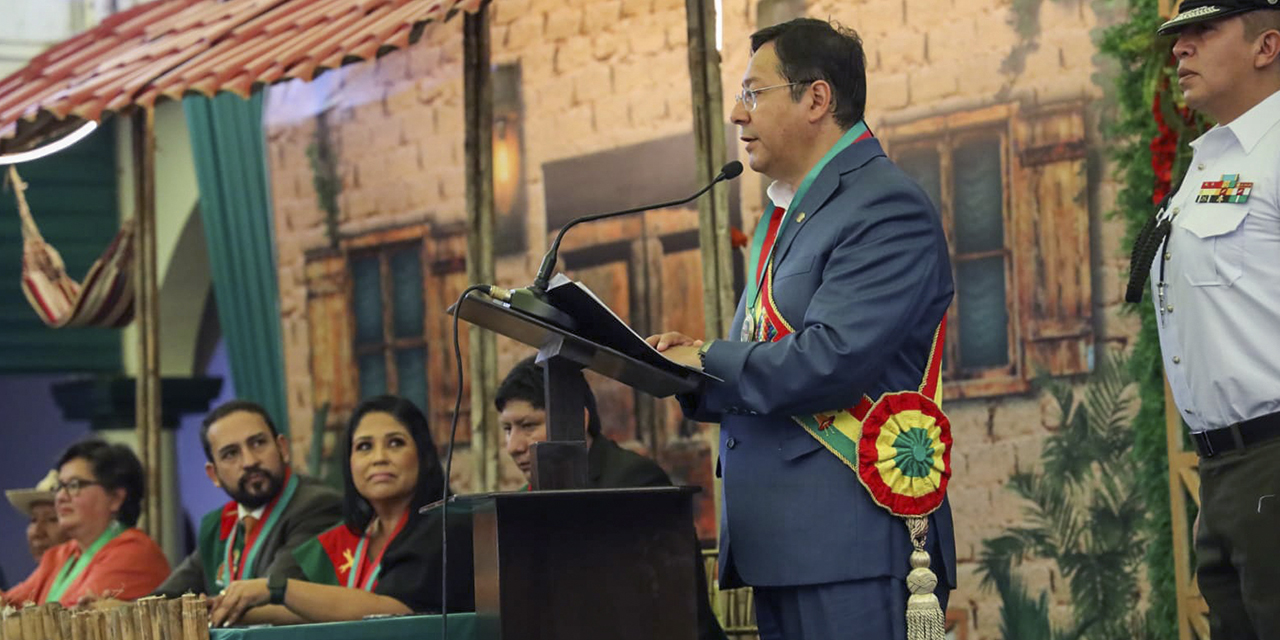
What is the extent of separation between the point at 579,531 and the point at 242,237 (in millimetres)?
5814

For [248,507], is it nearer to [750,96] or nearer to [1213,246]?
[750,96]

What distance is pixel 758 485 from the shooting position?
9.43 feet

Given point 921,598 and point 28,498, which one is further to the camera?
point 28,498

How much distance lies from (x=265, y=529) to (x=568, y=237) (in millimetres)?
1669

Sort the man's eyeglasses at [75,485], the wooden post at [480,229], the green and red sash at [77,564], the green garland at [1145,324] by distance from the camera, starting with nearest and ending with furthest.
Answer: the green garland at [1145,324]
the wooden post at [480,229]
the green and red sash at [77,564]
the man's eyeglasses at [75,485]

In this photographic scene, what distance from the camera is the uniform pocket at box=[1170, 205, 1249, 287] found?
2.96 meters

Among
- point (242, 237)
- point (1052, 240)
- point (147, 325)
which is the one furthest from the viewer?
point (242, 237)

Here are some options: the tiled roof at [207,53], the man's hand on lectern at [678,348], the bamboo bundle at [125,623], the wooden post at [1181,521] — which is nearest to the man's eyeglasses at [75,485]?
the tiled roof at [207,53]

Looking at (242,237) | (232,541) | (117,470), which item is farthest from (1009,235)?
(242,237)

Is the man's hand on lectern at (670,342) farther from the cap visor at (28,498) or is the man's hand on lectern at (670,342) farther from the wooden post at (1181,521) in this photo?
the cap visor at (28,498)

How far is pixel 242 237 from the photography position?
826 cm

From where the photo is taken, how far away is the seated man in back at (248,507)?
518 centimetres

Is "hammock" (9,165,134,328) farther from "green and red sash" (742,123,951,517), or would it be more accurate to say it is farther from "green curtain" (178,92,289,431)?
"green and red sash" (742,123,951,517)

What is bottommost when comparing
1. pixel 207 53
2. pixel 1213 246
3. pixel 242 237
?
pixel 1213 246
